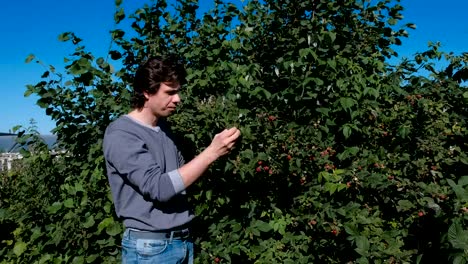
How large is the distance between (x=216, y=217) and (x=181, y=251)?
2.63 feet

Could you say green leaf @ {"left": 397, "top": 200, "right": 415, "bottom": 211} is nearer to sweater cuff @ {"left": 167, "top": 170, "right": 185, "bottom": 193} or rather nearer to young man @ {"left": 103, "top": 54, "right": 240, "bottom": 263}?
young man @ {"left": 103, "top": 54, "right": 240, "bottom": 263}

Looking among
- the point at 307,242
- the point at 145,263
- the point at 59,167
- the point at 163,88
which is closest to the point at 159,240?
the point at 145,263

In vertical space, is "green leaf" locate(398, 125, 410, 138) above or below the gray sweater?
above

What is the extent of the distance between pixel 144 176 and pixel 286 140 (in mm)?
1046

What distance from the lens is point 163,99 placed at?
2.17 meters

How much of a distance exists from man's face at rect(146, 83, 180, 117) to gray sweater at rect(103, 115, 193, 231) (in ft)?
0.35

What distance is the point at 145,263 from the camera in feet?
6.83

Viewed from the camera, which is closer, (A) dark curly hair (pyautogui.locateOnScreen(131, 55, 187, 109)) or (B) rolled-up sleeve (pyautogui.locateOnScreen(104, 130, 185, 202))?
(B) rolled-up sleeve (pyautogui.locateOnScreen(104, 130, 185, 202))

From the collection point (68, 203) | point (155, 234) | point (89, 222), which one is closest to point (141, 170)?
point (155, 234)

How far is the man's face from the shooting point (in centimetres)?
217

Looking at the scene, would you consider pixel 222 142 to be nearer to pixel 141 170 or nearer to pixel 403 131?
pixel 141 170

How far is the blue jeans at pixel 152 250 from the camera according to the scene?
6.82 feet

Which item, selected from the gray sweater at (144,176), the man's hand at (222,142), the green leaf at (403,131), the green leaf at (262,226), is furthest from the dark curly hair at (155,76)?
the green leaf at (403,131)

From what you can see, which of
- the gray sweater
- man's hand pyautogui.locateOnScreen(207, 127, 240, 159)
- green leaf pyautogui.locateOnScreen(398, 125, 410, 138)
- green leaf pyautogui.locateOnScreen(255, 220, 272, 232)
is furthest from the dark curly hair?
green leaf pyautogui.locateOnScreen(398, 125, 410, 138)
